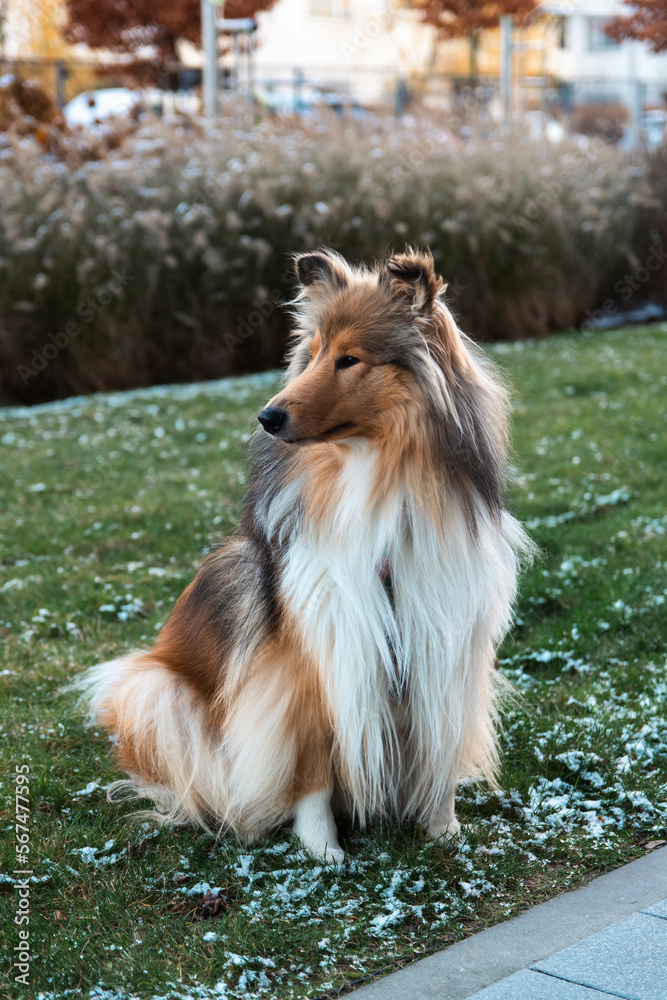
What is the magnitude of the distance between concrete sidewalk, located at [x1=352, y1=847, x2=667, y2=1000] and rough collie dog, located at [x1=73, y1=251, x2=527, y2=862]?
59 centimetres

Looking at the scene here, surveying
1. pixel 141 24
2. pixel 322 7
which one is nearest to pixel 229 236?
pixel 141 24

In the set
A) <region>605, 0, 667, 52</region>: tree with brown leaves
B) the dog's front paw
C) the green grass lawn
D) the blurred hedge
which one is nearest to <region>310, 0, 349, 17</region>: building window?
<region>605, 0, 667, 52</region>: tree with brown leaves

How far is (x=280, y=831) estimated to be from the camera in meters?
3.47

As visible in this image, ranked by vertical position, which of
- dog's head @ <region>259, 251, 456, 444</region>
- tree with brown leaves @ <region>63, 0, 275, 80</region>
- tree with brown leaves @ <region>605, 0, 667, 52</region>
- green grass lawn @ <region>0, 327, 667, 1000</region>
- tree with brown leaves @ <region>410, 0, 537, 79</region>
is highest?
tree with brown leaves @ <region>410, 0, 537, 79</region>

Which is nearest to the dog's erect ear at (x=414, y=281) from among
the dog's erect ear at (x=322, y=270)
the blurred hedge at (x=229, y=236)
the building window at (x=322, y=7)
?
the dog's erect ear at (x=322, y=270)

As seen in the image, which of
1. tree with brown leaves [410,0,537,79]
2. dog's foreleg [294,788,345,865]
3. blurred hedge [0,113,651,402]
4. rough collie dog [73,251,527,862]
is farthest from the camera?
tree with brown leaves [410,0,537,79]

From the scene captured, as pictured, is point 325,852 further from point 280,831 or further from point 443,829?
point 443,829

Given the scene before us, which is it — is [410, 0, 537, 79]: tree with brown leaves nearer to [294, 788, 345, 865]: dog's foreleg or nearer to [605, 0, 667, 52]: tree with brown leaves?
[605, 0, 667, 52]: tree with brown leaves

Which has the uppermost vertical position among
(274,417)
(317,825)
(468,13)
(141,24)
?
(468,13)

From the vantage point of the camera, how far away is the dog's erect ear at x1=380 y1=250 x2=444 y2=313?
2.98 meters

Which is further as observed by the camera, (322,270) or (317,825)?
(317,825)

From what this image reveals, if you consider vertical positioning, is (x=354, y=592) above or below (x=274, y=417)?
below

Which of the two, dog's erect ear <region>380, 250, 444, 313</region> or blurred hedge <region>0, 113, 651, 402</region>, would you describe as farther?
blurred hedge <region>0, 113, 651, 402</region>

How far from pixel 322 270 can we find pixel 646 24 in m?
25.8
